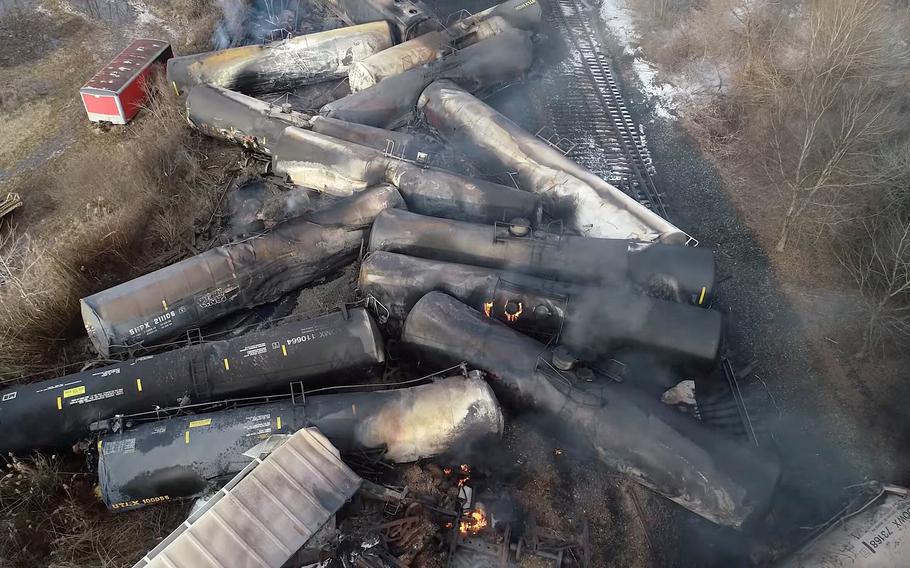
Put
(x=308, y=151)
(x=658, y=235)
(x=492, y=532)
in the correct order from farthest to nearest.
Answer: (x=308, y=151) → (x=658, y=235) → (x=492, y=532)

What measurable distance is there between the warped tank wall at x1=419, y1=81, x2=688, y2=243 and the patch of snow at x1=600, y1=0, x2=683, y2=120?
19.5 feet

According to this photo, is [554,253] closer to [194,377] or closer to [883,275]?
[883,275]

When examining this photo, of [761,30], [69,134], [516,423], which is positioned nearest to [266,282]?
[516,423]

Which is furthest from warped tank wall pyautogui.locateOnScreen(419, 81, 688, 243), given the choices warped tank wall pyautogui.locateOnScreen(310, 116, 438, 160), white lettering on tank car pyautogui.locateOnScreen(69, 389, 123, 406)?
white lettering on tank car pyautogui.locateOnScreen(69, 389, 123, 406)

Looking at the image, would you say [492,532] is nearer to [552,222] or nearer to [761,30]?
[552,222]

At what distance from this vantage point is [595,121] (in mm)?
17906

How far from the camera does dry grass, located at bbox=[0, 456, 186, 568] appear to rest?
31.4 feet

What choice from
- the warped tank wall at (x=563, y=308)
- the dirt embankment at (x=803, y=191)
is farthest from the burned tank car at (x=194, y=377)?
the dirt embankment at (x=803, y=191)

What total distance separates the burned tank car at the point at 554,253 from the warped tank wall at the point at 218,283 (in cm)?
112

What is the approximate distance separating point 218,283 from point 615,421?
8.30m

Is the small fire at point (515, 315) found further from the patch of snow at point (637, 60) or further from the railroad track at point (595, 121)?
the patch of snow at point (637, 60)

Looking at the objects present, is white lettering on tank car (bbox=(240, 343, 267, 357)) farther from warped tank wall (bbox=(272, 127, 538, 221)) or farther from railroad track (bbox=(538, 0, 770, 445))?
railroad track (bbox=(538, 0, 770, 445))

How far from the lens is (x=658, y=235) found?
12.6 metres

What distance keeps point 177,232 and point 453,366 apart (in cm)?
814
